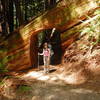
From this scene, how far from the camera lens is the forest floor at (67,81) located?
22.8 feet

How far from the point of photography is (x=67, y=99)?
655 cm

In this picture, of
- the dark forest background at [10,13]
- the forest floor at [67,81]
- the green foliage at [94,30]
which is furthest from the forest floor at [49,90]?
the dark forest background at [10,13]

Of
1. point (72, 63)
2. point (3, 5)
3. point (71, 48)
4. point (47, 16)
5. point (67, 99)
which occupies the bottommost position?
point (67, 99)

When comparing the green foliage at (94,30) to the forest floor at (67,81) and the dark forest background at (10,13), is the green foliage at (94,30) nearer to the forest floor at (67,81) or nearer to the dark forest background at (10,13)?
the forest floor at (67,81)

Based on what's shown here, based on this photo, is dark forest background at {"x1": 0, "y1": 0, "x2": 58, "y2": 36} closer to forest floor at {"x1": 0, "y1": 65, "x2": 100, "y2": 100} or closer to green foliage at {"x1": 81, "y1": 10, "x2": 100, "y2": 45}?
green foliage at {"x1": 81, "y1": 10, "x2": 100, "y2": 45}

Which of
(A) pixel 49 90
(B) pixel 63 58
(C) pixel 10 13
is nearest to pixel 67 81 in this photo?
(A) pixel 49 90

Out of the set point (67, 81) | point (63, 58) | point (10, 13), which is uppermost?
point (10, 13)

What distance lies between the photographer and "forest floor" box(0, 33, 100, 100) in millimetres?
6941

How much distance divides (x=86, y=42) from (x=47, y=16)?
2.44 m

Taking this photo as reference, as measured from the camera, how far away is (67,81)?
8469 millimetres

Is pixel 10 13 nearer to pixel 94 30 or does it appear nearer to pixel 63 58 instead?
pixel 63 58

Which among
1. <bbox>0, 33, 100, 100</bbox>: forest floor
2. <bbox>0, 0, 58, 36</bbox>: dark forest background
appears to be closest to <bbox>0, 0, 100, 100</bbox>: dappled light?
<bbox>0, 33, 100, 100</bbox>: forest floor

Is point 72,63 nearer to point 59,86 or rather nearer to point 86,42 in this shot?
point 86,42

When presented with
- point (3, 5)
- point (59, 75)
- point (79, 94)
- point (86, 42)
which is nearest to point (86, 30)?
point (86, 42)
